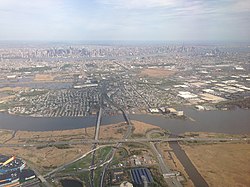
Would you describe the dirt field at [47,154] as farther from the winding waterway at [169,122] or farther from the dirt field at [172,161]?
the dirt field at [172,161]

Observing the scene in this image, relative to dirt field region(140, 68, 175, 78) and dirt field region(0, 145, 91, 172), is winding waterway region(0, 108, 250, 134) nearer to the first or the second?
dirt field region(0, 145, 91, 172)

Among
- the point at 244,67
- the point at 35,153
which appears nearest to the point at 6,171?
the point at 35,153

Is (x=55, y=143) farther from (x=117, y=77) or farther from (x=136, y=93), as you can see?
(x=117, y=77)

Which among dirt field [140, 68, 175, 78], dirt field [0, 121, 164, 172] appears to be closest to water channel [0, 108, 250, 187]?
dirt field [0, 121, 164, 172]

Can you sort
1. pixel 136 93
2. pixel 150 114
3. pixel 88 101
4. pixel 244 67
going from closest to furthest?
pixel 150 114 → pixel 88 101 → pixel 136 93 → pixel 244 67

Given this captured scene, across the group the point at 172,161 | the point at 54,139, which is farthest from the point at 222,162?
the point at 54,139

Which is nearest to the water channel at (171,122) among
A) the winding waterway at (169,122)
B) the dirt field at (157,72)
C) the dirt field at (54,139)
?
the winding waterway at (169,122)

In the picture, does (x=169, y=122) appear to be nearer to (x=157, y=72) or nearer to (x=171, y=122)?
(x=171, y=122)

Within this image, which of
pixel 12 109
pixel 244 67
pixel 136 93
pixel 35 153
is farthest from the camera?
pixel 244 67
